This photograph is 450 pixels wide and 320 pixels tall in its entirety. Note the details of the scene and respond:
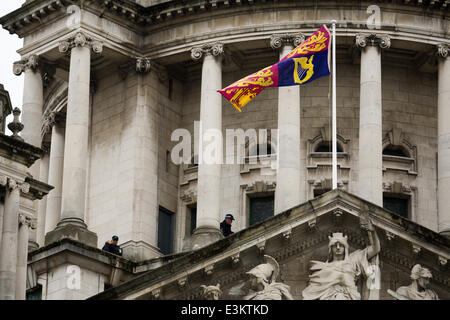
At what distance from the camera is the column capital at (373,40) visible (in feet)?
254

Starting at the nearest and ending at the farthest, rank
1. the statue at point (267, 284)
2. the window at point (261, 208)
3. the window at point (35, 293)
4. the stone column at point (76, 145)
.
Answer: the statue at point (267, 284), the window at point (35, 293), the stone column at point (76, 145), the window at point (261, 208)

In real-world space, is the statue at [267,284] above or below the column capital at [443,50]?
below

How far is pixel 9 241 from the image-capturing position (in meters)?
62.6

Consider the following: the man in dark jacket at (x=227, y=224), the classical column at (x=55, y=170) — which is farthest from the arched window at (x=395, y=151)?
the classical column at (x=55, y=170)

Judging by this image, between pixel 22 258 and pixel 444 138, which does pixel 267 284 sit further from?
pixel 444 138

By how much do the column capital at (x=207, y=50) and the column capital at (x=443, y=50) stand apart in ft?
24.9

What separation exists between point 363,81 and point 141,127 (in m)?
8.15

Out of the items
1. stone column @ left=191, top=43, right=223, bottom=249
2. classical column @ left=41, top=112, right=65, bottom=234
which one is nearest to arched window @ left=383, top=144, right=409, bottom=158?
stone column @ left=191, top=43, right=223, bottom=249

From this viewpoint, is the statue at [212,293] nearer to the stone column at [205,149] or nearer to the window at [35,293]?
the window at [35,293]

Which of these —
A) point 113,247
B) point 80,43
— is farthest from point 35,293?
point 80,43

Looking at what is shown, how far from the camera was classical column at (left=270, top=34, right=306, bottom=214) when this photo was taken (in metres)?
75.1

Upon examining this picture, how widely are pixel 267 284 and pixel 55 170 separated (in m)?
22.5
